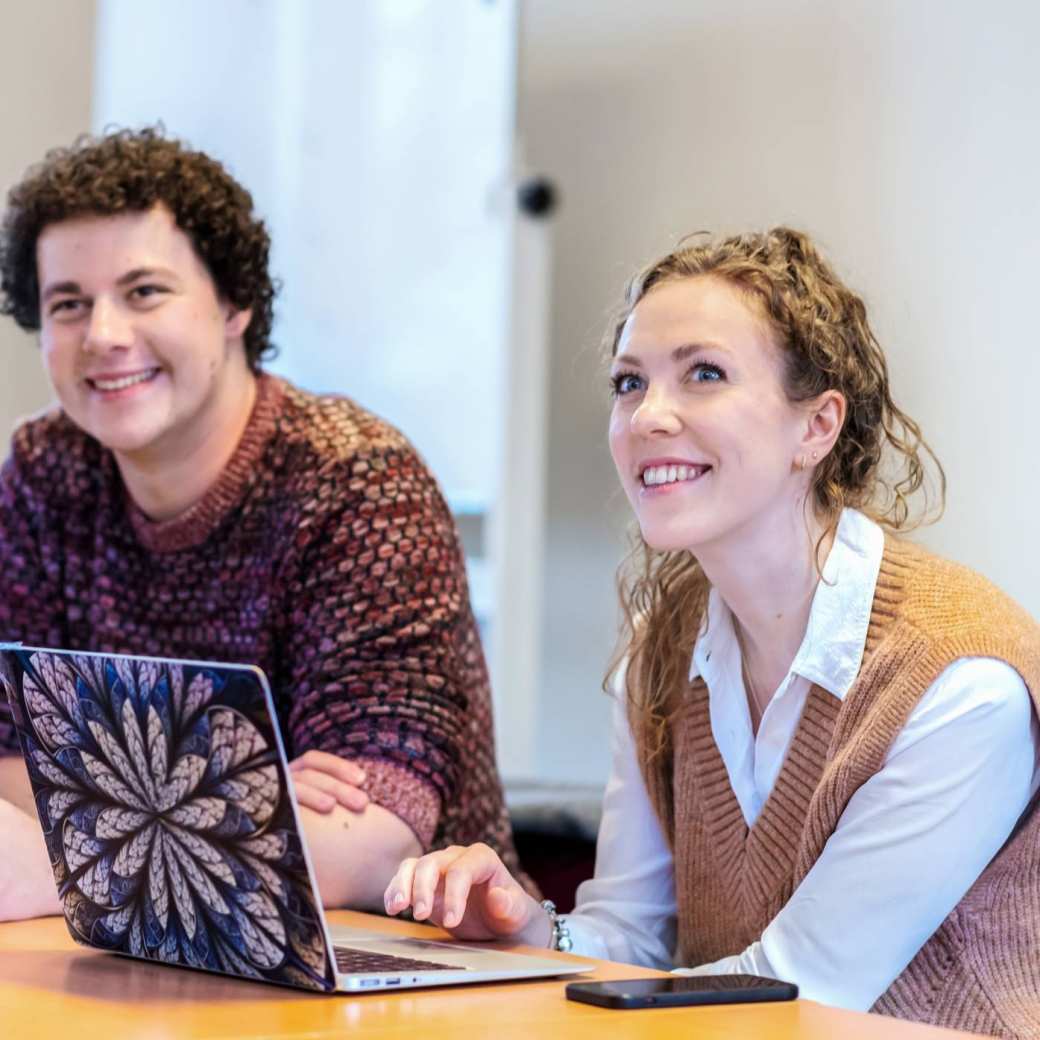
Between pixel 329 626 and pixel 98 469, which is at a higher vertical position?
pixel 98 469

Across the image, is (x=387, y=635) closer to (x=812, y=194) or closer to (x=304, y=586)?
(x=304, y=586)

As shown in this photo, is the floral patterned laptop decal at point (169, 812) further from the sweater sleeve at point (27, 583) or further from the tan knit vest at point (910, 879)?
the sweater sleeve at point (27, 583)

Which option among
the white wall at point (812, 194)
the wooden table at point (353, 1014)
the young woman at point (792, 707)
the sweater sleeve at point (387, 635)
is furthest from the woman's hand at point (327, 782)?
the white wall at point (812, 194)

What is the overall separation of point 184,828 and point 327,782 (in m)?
0.54

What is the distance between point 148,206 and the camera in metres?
1.84

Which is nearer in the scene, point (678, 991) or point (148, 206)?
point (678, 991)

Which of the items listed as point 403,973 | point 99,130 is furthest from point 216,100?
point 403,973

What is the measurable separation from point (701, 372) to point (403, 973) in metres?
0.61

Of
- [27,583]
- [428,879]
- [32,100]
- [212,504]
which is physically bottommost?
[428,879]

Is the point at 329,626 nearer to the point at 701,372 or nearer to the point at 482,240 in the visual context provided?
the point at 701,372

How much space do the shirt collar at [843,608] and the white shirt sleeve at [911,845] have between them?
84 mm

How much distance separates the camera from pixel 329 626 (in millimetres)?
1682

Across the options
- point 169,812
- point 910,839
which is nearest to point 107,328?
point 169,812

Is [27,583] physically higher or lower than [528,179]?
lower
